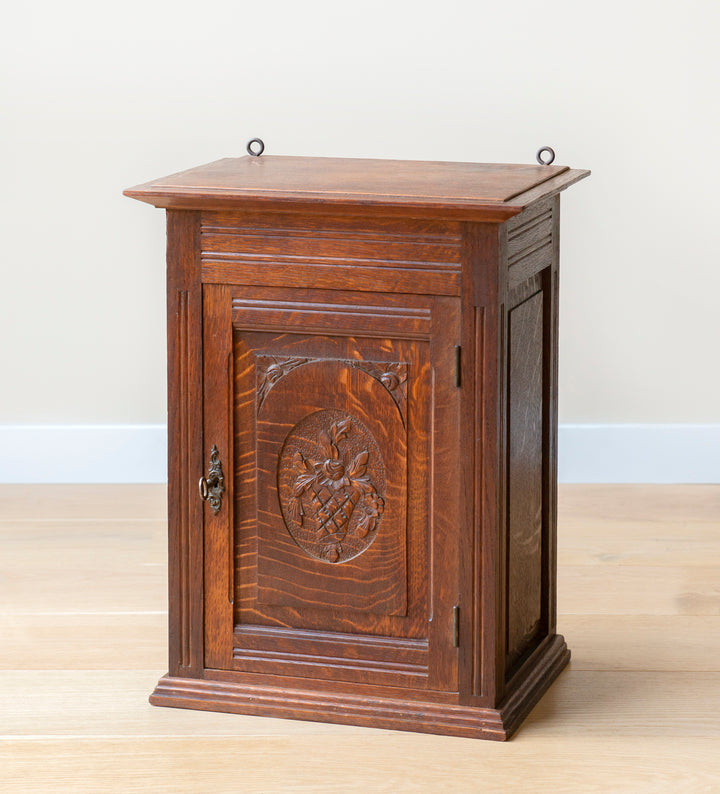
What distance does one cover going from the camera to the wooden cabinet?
7.05ft

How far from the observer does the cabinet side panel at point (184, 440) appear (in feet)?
7.34

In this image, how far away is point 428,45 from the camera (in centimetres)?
362

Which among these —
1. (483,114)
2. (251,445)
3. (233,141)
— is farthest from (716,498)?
(251,445)

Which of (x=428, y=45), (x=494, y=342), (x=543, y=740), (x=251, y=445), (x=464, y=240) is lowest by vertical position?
(x=543, y=740)

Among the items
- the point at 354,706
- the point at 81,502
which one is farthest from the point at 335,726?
the point at 81,502

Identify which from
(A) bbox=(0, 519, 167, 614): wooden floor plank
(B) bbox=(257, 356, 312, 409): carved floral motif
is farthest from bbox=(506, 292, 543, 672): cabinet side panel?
(A) bbox=(0, 519, 167, 614): wooden floor plank

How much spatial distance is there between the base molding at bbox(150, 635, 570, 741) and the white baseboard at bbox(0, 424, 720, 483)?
1.43 m

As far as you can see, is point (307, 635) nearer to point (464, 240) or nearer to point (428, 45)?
point (464, 240)

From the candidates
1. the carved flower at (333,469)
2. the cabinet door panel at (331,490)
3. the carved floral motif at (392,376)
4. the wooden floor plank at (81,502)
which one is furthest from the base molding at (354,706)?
the wooden floor plank at (81,502)

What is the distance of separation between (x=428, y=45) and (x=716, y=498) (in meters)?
1.32

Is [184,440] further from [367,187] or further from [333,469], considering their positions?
[367,187]

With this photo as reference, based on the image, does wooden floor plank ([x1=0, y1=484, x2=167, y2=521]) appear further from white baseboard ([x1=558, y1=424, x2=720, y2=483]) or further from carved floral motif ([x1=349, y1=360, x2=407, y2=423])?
carved floral motif ([x1=349, y1=360, x2=407, y2=423])

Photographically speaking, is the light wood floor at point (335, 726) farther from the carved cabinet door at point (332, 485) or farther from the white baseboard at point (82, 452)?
the white baseboard at point (82, 452)

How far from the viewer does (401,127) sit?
3648mm
